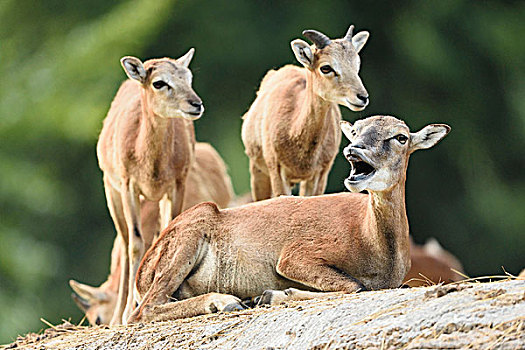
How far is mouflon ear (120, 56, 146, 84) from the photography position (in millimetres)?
9641

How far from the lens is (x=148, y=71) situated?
976 cm

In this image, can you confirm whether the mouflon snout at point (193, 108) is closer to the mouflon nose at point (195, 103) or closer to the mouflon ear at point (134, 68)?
the mouflon nose at point (195, 103)

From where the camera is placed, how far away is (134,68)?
9711mm

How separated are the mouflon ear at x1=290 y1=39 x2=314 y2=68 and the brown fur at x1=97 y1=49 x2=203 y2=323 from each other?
1121 mm

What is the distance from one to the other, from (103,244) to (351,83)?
13508 millimetres

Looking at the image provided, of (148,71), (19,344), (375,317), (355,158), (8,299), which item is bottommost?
(8,299)

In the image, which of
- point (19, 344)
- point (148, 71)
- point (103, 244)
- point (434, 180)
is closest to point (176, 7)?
point (103, 244)

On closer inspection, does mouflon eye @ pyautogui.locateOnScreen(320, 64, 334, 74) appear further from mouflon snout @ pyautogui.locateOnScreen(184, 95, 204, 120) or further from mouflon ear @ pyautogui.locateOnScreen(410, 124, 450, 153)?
mouflon ear @ pyautogui.locateOnScreen(410, 124, 450, 153)

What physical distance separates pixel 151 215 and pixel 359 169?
16.8 feet

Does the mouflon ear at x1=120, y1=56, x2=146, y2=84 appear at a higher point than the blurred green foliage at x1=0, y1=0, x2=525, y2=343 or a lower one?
higher

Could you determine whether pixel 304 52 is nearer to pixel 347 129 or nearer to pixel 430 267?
pixel 347 129

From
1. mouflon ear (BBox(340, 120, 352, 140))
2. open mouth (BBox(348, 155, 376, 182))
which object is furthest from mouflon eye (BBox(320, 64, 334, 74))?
open mouth (BBox(348, 155, 376, 182))

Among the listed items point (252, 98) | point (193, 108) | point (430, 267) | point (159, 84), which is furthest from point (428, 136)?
point (252, 98)

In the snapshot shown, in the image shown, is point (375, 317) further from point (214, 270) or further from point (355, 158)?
Answer: point (214, 270)
